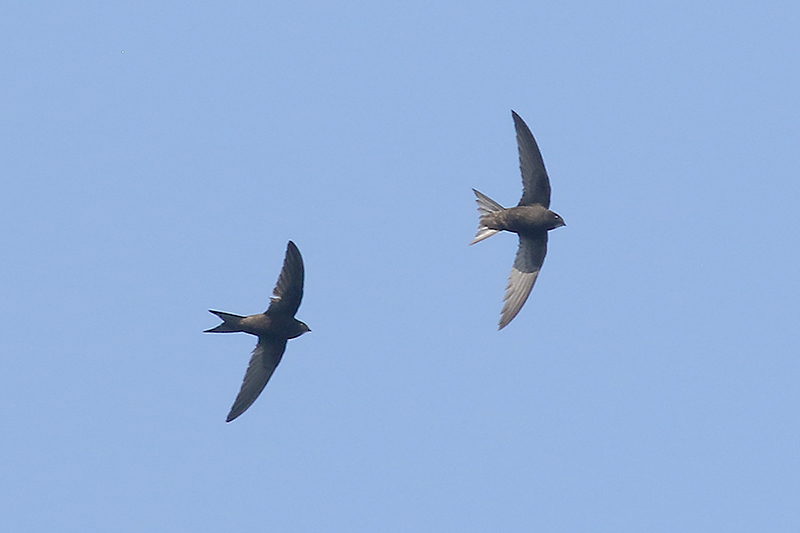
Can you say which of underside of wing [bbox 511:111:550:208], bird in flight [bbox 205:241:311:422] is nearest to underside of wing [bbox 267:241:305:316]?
bird in flight [bbox 205:241:311:422]

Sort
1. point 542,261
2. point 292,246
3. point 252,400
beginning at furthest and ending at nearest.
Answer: point 542,261 < point 252,400 < point 292,246

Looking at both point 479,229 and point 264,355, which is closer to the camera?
point 264,355

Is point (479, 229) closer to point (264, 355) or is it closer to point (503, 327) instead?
point (503, 327)

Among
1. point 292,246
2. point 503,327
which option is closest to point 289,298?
point 292,246

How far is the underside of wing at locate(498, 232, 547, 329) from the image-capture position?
18234mm

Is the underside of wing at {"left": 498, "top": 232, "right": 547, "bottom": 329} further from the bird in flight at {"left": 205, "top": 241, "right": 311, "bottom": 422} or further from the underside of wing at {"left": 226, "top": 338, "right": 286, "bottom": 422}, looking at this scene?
the underside of wing at {"left": 226, "top": 338, "right": 286, "bottom": 422}

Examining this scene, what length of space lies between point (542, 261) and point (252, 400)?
502cm

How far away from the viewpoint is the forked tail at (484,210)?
18375mm

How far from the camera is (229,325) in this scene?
16.8 m

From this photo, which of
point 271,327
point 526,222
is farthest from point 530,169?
point 271,327

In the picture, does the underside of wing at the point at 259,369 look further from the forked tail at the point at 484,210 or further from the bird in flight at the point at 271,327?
the forked tail at the point at 484,210

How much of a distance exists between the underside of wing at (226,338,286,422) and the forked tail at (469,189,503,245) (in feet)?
11.8

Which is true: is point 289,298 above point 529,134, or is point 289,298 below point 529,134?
below

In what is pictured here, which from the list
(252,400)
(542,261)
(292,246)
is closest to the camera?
(292,246)
